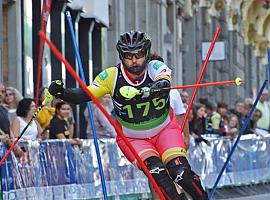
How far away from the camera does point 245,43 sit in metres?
64.1

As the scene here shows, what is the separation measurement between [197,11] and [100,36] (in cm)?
1688

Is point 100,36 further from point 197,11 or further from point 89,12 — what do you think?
point 197,11

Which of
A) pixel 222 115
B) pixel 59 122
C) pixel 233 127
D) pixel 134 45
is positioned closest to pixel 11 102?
pixel 59 122

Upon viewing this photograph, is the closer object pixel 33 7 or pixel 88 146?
pixel 88 146

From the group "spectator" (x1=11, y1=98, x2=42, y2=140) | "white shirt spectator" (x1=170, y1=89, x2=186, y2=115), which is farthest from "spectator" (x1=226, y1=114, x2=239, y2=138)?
"white shirt spectator" (x1=170, y1=89, x2=186, y2=115)

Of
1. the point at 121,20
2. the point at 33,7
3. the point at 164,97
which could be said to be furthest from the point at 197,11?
the point at 164,97

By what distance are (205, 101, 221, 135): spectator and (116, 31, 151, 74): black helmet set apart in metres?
10.7

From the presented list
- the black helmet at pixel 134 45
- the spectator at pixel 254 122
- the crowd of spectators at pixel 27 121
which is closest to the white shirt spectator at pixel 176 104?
the crowd of spectators at pixel 27 121

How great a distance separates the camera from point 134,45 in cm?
1013

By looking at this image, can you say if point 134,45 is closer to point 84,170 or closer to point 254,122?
point 84,170

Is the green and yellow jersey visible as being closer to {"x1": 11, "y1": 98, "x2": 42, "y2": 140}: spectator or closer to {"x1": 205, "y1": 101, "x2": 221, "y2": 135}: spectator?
{"x1": 11, "y1": 98, "x2": 42, "y2": 140}: spectator

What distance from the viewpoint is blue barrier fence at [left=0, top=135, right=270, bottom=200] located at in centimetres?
1422

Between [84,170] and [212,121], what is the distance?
5.88 metres

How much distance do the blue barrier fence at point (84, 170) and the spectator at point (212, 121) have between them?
1054 mm
